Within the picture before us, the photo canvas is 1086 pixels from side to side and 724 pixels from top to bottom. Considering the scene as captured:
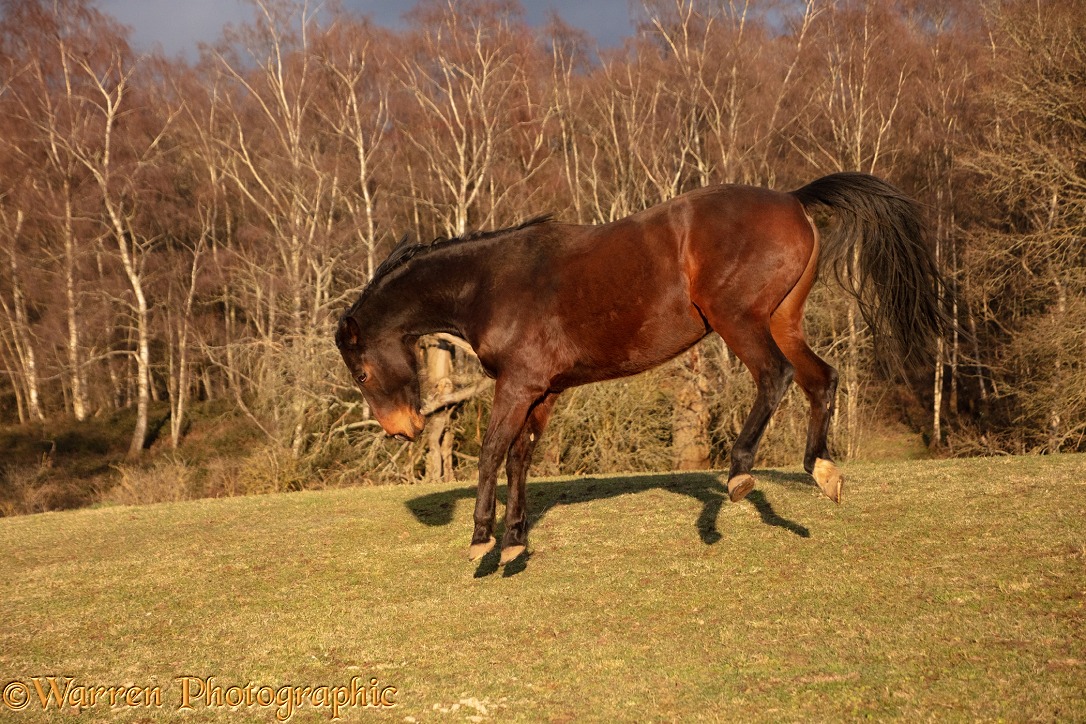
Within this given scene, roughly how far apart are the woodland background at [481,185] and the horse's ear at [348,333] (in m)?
13.0

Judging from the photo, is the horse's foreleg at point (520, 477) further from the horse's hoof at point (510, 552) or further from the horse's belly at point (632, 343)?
the horse's belly at point (632, 343)

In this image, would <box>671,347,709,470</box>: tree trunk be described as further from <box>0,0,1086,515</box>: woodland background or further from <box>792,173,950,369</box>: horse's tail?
<box>792,173,950,369</box>: horse's tail

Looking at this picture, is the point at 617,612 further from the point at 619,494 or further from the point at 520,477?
the point at 619,494

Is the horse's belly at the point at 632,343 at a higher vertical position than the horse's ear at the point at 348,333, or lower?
lower

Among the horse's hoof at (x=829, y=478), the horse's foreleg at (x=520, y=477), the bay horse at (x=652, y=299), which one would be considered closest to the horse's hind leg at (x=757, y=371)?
the bay horse at (x=652, y=299)

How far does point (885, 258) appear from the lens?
6336mm

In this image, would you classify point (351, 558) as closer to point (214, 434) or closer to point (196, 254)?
point (214, 434)

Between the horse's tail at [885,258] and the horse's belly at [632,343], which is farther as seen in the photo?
the horse's tail at [885,258]

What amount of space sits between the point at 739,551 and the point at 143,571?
4795 mm

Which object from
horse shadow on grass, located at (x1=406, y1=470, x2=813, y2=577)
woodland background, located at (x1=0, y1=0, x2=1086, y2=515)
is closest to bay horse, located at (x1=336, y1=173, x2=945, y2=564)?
horse shadow on grass, located at (x1=406, y1=470, x2=813, y2=577)

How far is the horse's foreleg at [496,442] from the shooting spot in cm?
619

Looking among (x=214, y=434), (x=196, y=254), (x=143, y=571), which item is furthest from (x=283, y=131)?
(x=143, y=571)

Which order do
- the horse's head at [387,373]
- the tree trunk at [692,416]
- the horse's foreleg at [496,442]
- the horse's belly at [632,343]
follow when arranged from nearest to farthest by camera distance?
the horse's belly at [632,343] < the horse's foreleg at [496,442] < the horse's head at [387,373] < the tree trunk at [692,416]

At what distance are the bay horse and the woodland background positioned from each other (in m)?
13.2
